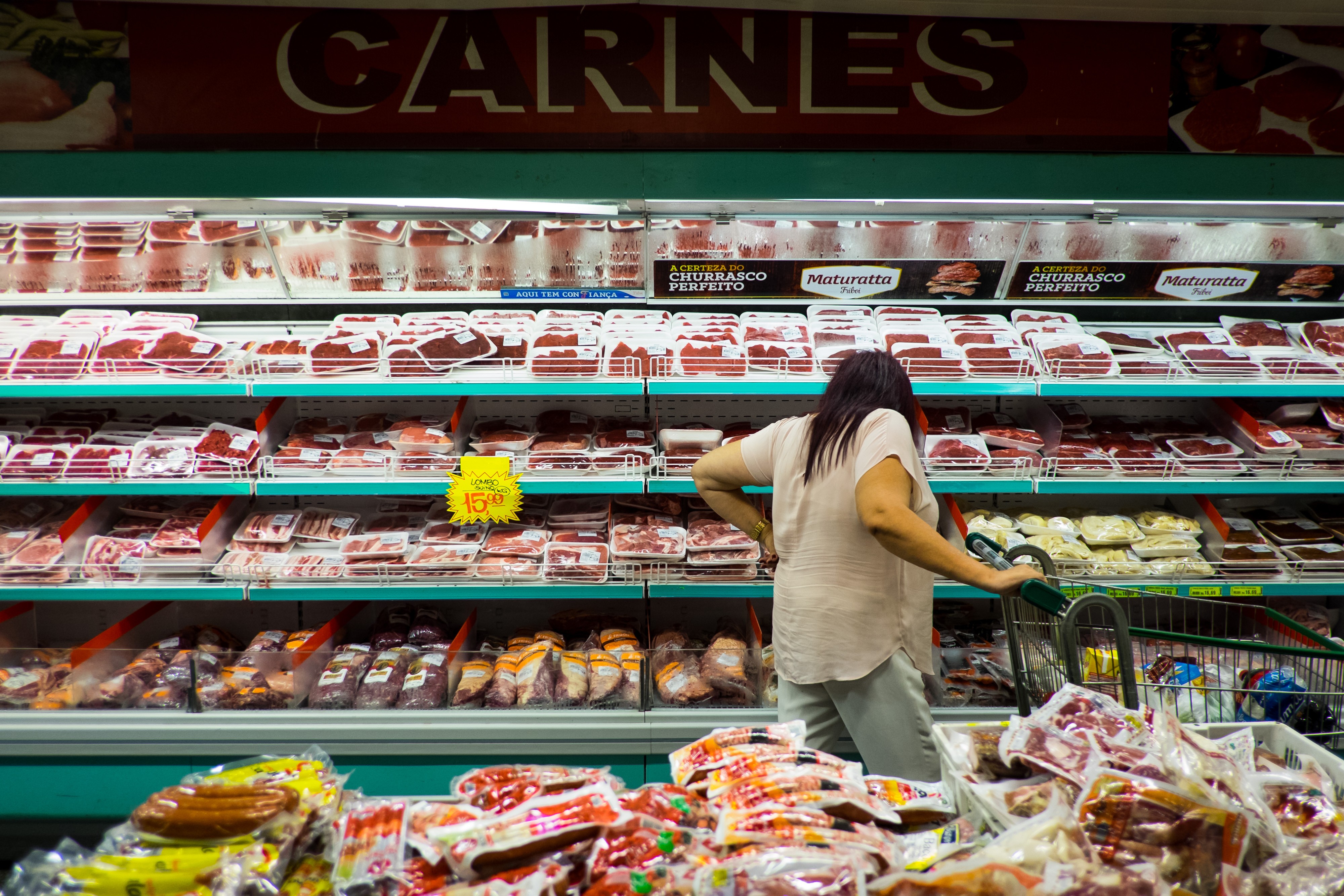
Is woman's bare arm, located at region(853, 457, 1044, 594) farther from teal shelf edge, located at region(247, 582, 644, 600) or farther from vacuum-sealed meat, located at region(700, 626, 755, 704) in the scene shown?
teal shelf edge, located at region(247, 582, 644, 600)

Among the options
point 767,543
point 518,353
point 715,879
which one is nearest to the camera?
point 715,879

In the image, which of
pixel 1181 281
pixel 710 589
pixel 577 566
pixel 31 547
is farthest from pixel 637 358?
pixel 31 547

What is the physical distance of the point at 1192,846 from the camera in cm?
132

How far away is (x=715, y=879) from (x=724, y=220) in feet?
8.78

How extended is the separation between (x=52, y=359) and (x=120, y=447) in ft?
1.38

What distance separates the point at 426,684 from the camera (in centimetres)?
309

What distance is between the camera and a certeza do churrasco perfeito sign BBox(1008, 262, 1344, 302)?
3.51 m

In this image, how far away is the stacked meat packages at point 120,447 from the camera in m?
3.25

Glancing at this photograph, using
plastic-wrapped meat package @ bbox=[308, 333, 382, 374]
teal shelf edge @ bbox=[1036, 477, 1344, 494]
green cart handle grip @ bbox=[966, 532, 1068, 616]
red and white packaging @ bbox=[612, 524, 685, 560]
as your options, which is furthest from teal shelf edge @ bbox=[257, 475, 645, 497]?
teal shelf edge @ bbox=[1036, 477, 1344, 494]

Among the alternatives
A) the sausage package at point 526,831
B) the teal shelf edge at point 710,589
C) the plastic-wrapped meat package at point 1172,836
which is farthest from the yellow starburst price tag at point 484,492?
the plastic-wrapped meat package at point 1172,836

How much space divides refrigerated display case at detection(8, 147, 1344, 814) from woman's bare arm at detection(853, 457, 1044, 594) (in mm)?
1081

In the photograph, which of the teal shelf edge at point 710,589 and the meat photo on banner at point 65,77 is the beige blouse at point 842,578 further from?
the meat photo on banner at point 65,77

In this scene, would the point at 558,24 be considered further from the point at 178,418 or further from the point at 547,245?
the point at 178,418

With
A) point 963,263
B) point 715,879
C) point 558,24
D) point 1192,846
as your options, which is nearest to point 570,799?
point 715,879
